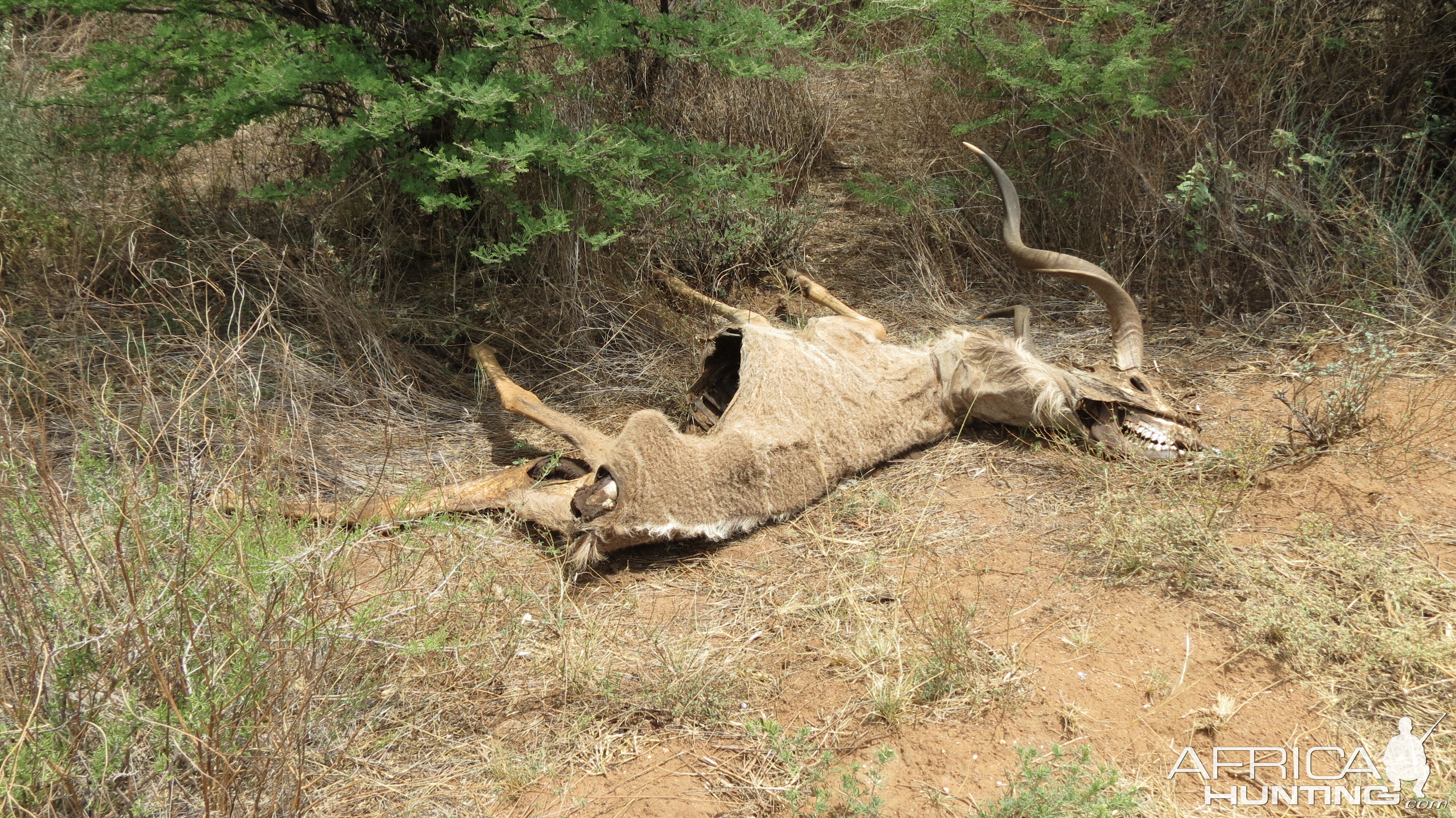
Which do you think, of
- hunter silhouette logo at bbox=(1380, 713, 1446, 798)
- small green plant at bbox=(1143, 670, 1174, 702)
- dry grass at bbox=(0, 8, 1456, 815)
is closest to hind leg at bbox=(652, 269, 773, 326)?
dry grass at bbox=(0, 8, 1456, 815)

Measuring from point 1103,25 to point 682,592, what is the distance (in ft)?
16.0

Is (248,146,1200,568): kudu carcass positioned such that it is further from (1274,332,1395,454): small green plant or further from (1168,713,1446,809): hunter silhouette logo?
(1168,713,1446,809): hunter silhouette logo

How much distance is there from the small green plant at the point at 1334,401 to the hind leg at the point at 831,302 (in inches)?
76.5

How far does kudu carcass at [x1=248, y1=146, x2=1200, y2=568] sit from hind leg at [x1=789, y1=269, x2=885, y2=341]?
5 centimetres

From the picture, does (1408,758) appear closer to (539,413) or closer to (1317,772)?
(1317,772)

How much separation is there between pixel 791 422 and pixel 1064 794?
78.2 inches

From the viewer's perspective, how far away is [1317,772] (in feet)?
8.88

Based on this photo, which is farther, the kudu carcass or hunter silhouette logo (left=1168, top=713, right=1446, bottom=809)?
the kudu carcass

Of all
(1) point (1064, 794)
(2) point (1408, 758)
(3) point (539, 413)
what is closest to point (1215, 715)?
(2) point (1408, 758)

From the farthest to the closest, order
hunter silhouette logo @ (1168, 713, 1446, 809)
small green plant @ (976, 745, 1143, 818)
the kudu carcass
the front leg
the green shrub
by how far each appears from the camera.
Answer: the green shrub < the front leg < the kudu carcass < hunter silhouette logo @ (1168, 713, 1446, 809) < small green plant @ (976, 745, 1143, 818)

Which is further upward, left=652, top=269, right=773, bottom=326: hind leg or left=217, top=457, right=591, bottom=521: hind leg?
left=652, top=269, right=773, bottom=326: hind leg

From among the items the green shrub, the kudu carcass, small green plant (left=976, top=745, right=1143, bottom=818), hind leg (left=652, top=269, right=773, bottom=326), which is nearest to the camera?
small green plant (left=976, top=745, right=1143, bottom=818)

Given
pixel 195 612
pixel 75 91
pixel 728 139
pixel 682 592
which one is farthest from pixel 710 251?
pixel 75 91

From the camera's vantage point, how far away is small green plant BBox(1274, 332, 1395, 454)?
162 inches
